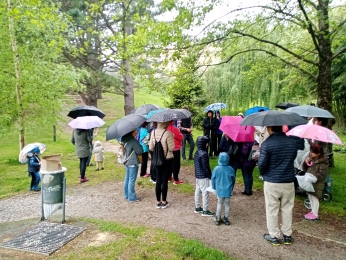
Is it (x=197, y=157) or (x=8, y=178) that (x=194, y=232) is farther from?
(x=8, y=178)

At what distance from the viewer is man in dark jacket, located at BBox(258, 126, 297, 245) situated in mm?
4039

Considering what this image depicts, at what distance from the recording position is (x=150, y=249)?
3939 mm

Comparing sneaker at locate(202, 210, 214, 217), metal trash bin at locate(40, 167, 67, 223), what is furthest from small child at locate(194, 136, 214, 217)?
metal trash bin at locate(40, 167, 67, 223)

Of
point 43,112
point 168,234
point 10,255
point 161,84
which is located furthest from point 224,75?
point 10,255

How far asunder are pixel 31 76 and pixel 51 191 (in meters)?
6.28

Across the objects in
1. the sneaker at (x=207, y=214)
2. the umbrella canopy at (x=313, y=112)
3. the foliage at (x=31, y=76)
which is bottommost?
the sneaker at (x=207, y=214)

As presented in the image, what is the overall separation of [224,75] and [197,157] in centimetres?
1177

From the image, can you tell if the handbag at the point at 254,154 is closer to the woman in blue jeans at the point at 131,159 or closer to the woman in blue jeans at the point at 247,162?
the woman in blue jeans at the point at 247,162

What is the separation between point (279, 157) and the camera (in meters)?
4.05

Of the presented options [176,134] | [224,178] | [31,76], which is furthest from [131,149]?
[31,76]

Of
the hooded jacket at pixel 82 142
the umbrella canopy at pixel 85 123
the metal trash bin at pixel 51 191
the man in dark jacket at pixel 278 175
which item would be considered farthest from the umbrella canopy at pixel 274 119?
the hooded jacket at pixel 82 142

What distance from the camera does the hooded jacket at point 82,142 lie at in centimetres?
738

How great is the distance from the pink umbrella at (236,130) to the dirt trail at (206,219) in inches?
53.6

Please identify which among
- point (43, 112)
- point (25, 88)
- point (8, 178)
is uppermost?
point (25, 88)
